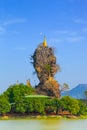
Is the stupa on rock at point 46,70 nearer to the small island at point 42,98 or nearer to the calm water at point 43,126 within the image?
the small island at point 42,98

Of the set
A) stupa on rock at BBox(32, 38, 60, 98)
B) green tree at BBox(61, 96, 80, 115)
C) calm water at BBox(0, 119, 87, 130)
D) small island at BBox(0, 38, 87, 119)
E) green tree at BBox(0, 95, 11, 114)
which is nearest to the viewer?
calm water at BBox(0, 119, 87, 130)

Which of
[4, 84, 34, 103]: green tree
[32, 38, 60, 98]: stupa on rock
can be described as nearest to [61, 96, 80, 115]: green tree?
[4, 84, 34, 103]: green tree

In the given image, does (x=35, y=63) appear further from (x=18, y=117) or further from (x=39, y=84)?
(x=18, y=117)

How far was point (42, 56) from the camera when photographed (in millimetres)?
57406

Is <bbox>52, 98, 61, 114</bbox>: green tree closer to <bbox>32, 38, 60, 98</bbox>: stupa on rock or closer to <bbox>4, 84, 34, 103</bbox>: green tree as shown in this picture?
<bbox>4, 84, 34, 103</bbox>: green tree

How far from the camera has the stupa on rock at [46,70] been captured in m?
56.2

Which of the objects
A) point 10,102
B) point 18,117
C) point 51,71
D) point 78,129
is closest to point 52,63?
point 51,71

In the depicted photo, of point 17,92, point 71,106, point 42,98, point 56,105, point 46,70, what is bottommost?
point 71,106

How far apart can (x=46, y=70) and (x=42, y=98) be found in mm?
5509

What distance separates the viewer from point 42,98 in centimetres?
5212

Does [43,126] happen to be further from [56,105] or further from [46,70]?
[46,70]

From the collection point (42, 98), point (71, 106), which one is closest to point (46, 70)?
point (42, 98)

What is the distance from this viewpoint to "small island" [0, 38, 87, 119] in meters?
49.6

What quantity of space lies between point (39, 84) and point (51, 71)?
2.11 meters
